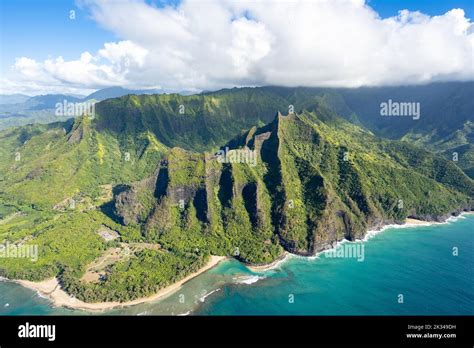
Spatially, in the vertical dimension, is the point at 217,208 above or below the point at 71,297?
above

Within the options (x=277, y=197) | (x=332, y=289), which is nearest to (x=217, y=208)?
(x=277, y=197)

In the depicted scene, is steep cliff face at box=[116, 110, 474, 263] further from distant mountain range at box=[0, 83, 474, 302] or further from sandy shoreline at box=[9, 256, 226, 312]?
sandy shoreline at box=[9, 256, 226, 312]

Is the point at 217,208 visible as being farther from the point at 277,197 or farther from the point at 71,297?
the point at 71,297

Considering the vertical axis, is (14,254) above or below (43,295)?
above

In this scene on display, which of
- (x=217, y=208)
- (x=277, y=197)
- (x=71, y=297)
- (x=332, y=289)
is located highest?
(x=277, y=197)

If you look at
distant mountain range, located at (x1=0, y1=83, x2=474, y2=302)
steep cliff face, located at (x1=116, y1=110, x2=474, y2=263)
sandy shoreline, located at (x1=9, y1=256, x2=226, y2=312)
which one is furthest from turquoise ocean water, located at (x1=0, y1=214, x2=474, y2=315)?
steep cliff face, located at (x1=116, y1=110, x2=474, y2=263)

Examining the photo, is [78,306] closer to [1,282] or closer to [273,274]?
[1,282]

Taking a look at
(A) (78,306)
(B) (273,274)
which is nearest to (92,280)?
(A) (78,306)
